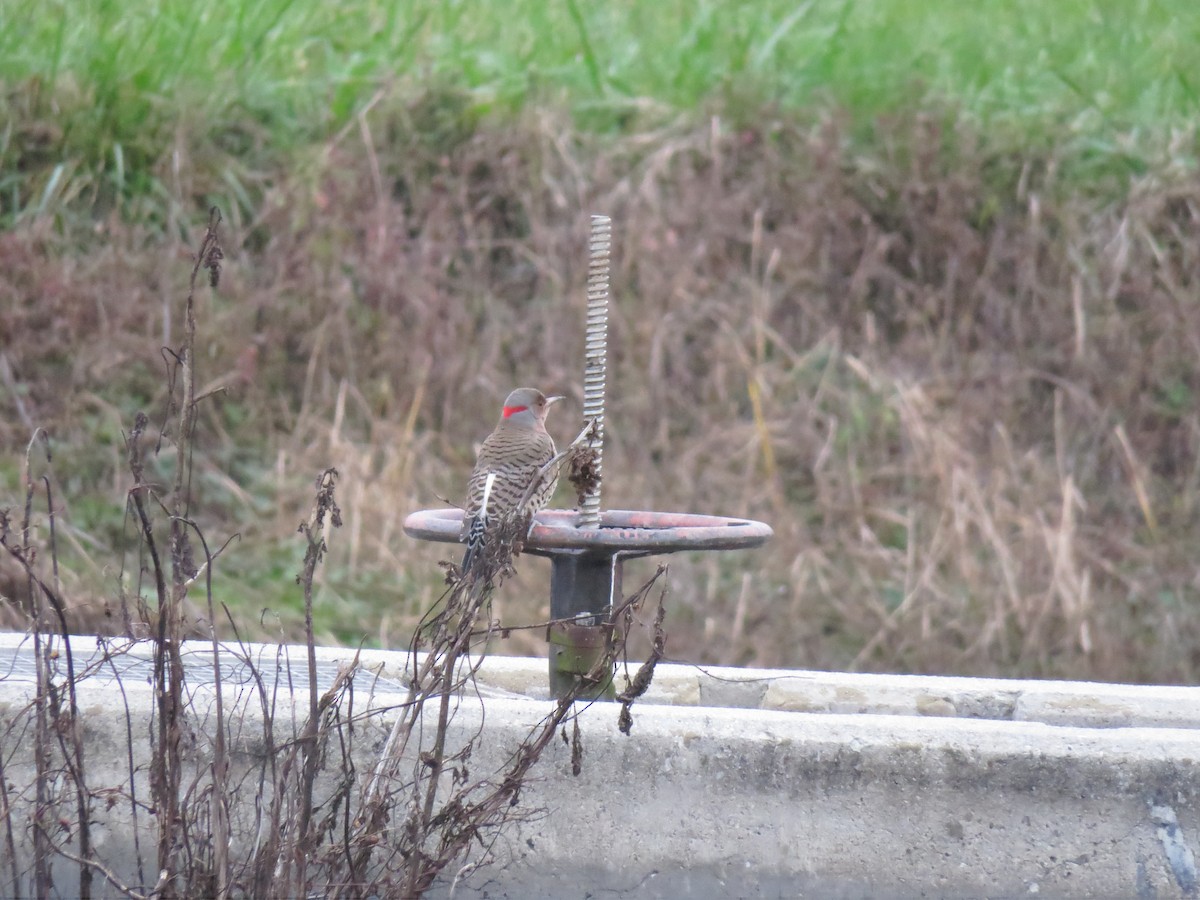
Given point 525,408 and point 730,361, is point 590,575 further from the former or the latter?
point 730,361

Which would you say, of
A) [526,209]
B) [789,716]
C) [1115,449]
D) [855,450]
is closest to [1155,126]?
[1115,449]

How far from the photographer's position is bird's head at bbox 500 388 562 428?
15.0 feet

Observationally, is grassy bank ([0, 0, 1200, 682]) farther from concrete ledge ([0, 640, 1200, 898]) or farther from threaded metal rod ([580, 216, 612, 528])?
concrete ledge ([0, 640, 1200, 898])

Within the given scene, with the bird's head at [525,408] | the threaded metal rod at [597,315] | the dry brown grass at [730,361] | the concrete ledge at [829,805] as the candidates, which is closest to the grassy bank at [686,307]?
the dry brown grass at [730,361]

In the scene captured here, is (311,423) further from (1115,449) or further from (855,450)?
(1115,449)

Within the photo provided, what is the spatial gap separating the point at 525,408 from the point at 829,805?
206 centimetres

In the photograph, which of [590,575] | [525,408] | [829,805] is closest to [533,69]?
[525,408]

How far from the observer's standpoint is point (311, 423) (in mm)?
7828

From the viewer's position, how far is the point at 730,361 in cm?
794

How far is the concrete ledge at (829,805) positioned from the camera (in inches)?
111

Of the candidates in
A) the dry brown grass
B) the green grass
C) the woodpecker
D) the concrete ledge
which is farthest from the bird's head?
the green grass

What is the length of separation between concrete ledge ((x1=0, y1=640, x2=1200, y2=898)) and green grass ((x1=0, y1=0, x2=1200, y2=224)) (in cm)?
625

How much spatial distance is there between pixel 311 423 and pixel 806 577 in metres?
2.78

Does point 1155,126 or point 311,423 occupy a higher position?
point 1155,126
